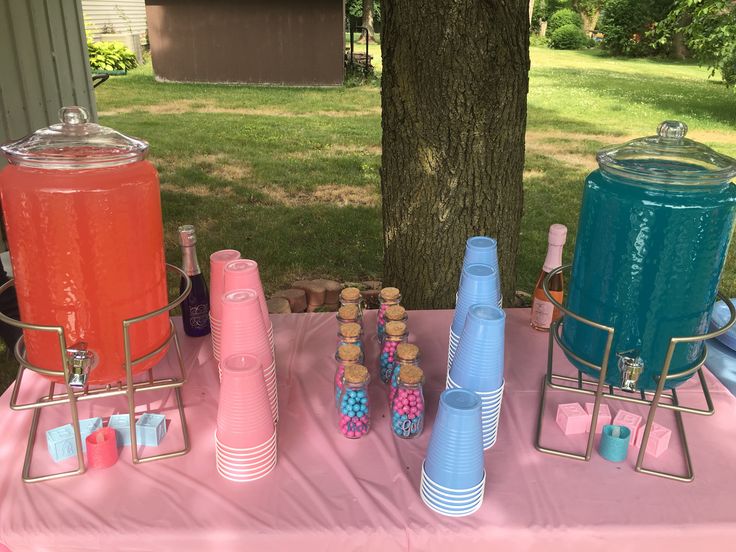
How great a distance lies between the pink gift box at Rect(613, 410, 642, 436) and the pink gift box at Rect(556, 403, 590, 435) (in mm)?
47

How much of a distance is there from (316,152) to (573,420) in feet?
16.6

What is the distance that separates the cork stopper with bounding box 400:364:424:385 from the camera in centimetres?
98

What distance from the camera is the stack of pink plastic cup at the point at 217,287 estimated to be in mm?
1154

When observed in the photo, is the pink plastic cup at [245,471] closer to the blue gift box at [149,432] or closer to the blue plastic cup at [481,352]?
the blue gift box at [149,432]

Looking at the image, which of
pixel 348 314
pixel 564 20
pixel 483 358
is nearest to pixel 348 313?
pixel 348 314

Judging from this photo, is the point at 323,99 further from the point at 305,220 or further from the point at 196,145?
the point at 305,220

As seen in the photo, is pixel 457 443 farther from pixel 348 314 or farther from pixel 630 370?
pixel 348 314

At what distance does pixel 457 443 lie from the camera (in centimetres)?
82

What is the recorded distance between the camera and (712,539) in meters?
0.85

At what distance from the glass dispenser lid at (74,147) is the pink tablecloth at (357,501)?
17.4 inches

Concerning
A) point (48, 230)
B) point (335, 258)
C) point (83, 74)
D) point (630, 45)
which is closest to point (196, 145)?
point (83, 74)

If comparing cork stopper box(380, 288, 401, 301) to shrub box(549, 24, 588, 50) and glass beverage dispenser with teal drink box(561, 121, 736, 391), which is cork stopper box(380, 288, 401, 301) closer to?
glass beverage dispenser with teal drink box(561, 121, 736, 391)

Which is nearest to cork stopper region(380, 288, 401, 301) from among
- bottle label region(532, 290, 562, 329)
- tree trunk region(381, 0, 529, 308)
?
bottle label region(532, 290, 562, 329)

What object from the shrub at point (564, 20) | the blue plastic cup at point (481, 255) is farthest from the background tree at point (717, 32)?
the shrub at point (564, 20)
